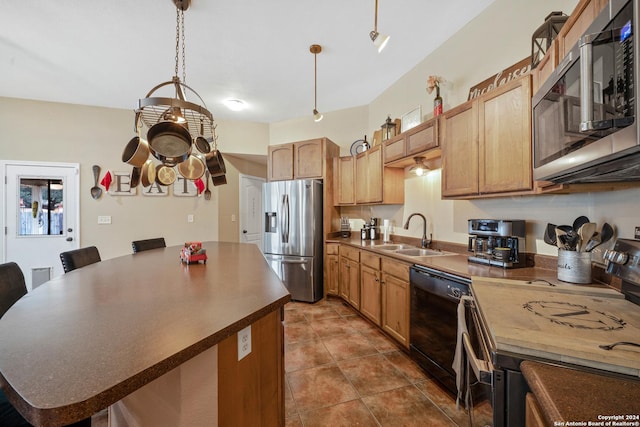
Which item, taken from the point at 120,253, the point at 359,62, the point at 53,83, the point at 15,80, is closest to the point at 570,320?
the point at 359,62

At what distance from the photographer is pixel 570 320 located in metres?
0.99

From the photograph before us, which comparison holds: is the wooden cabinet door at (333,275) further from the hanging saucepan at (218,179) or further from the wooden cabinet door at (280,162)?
the hanging saucepan at (218,179)

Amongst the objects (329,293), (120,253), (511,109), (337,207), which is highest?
(511,109)

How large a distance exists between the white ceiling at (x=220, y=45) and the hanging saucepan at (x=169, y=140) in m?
1.17

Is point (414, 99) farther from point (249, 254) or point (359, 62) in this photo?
point (249, 254)

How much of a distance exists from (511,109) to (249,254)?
229 cm

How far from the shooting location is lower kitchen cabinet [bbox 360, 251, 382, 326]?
2.78 meters

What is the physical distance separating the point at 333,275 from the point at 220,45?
3132mm

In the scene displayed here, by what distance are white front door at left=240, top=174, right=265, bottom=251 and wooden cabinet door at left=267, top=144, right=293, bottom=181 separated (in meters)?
1.00

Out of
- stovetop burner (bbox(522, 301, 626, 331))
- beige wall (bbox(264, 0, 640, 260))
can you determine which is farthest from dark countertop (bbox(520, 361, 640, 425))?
beige wall (bbox(264, 0, 640, 260))

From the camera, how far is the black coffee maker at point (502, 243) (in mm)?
1819

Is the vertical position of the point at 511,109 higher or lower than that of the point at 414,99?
lower

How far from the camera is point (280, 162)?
418 cm

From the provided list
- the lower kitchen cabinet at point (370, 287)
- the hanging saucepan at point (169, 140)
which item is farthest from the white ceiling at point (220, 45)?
the lower kitchen cabinet at point (370, 287)
